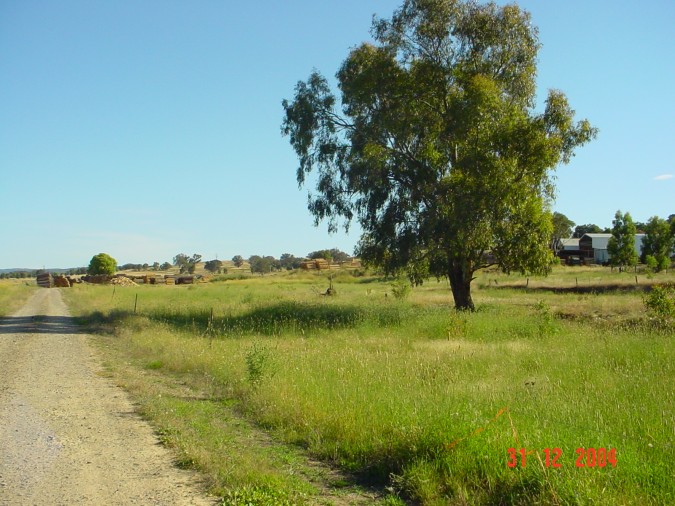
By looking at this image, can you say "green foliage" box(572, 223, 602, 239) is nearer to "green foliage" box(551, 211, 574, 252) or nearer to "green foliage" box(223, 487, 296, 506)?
"green foliage" box(551, 211, 574, 252)

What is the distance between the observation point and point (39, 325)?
81.6 feet

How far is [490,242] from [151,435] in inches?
766

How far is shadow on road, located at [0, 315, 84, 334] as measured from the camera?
2244 centimetres

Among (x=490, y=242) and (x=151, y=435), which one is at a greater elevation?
(x=490, y=242)

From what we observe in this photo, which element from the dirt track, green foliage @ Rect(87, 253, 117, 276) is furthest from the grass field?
green foliage @ Rect(87, 253, 117, 276)

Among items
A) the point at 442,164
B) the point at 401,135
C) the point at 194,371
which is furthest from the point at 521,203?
the point at 194,371

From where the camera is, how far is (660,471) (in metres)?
5.32

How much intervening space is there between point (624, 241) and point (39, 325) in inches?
2227

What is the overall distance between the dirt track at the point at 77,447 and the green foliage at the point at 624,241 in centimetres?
5948

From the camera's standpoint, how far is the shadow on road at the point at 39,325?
22.4 meters

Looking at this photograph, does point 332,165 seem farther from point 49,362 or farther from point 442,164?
point 49,362

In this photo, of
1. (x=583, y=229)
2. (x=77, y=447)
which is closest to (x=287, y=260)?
(x=583, y=229)

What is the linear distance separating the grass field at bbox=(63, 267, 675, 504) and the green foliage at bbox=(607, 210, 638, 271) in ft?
158

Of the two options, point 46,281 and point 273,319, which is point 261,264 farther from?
point 273,319
